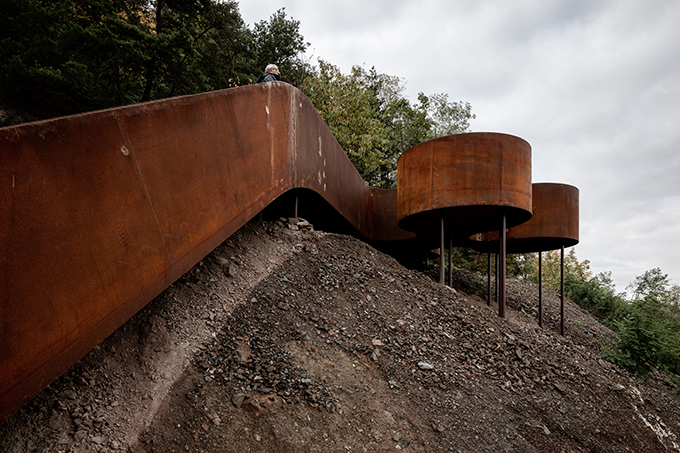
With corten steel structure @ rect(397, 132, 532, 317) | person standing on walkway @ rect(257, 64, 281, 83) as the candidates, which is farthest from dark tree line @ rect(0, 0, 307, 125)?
corten steel structure @ rect(397, 132, 532, 317)

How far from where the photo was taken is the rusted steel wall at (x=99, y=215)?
6.95ft

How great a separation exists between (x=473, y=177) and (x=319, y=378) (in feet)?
17.4

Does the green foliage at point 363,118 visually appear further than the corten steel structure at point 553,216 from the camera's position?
Yes

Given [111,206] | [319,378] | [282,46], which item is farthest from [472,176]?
[282,46]

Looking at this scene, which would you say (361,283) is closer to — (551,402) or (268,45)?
(551,402)

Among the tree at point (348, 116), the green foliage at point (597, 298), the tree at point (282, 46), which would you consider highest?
the tree at point (282, 46)

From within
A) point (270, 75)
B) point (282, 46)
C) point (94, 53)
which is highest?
point (282, 46)

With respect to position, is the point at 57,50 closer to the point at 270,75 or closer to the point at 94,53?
the point at 94,53

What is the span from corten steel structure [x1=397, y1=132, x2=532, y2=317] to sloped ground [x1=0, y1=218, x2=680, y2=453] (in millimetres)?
2042

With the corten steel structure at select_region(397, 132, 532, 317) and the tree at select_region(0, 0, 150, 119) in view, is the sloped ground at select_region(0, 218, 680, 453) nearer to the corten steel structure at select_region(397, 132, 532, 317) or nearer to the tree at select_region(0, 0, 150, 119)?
the corten steel structure at select_region(397, 132, 532, 317)

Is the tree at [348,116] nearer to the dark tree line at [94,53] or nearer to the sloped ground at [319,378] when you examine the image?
the dark tree line at [94,53]

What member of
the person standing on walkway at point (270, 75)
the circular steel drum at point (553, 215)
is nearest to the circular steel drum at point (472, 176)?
the circular steel drum at point (553, 215)

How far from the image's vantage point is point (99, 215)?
8.41 feet

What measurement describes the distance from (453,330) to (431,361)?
1.13 m
